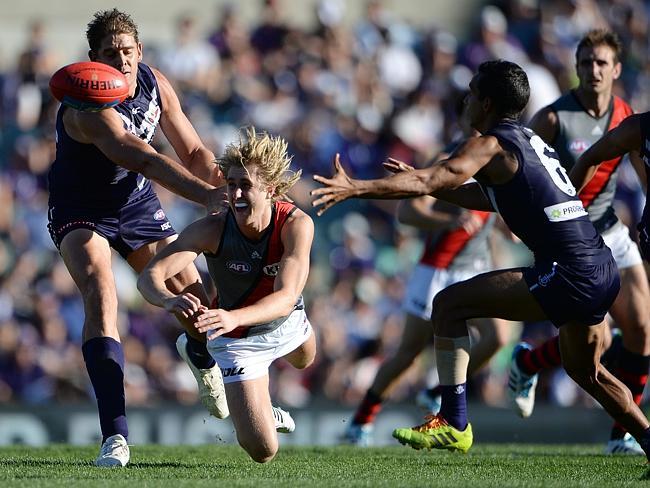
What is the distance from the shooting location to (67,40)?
16.4 metres

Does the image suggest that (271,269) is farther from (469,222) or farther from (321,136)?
(321,136)

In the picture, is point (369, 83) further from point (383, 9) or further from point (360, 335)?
point (360, 335)

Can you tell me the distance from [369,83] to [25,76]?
15.2 ft

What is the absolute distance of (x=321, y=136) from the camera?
15062 mm

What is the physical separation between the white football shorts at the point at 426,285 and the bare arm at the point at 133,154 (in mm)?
3458

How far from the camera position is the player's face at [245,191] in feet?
21.5

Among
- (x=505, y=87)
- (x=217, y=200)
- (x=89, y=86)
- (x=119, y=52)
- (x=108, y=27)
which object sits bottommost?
(x=217, y=200)

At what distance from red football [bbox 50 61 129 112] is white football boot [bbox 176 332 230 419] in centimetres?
185

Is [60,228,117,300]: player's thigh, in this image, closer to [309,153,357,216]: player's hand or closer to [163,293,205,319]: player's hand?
[163,293,205,319]: player's hand

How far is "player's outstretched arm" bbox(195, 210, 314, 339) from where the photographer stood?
6.02m

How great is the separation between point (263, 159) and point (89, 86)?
3.75ft

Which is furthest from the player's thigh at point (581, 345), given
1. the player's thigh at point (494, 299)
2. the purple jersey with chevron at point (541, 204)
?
the purple jersey with chevron at point (541, 204)

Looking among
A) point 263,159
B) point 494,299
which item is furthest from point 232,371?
point 494,299

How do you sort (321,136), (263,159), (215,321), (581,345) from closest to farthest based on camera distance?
1. (215,321)
2. (263,159)
3. (581,345)
4. (321,136)
